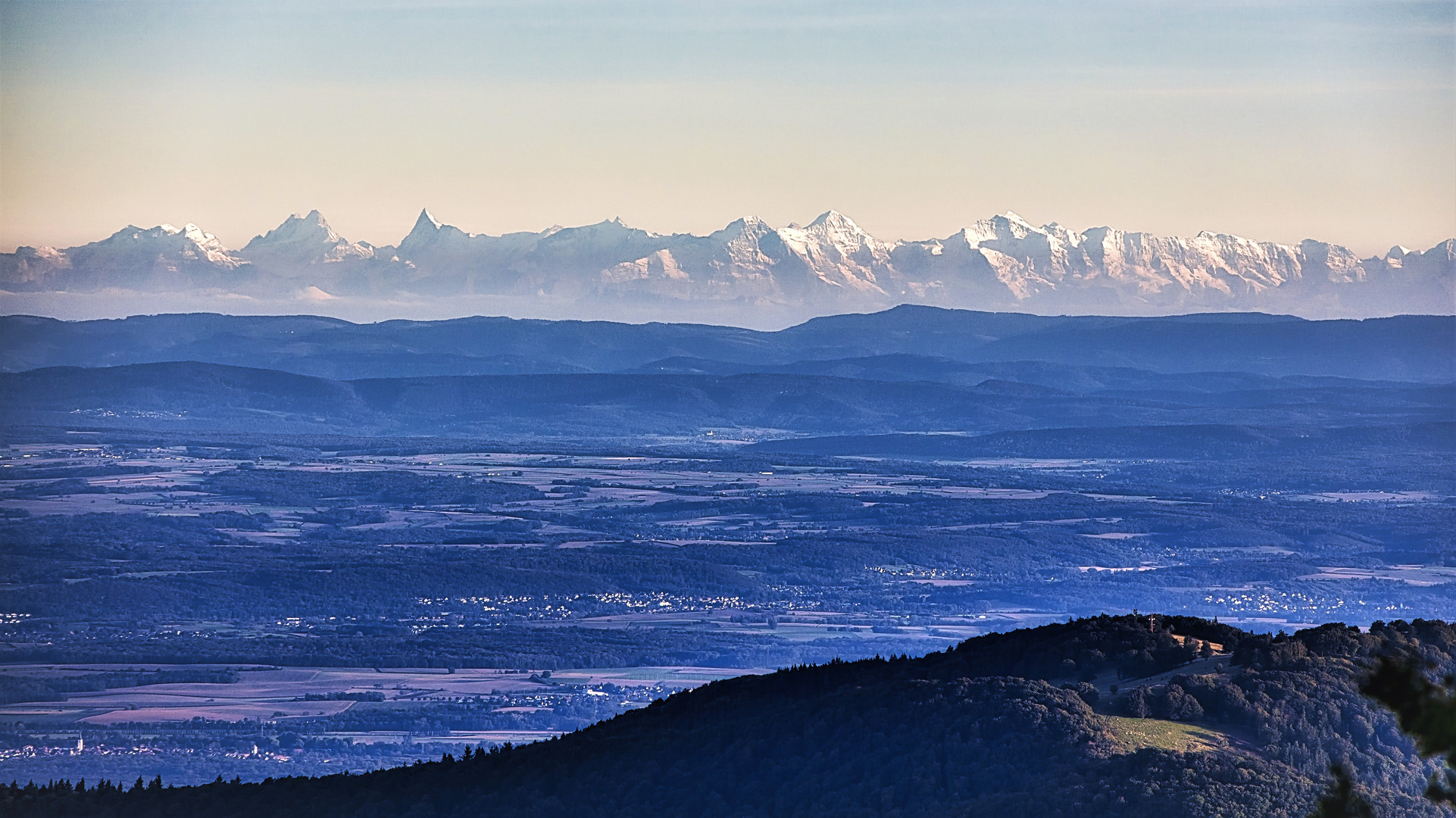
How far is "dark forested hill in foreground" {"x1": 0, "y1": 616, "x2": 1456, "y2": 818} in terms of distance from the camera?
61053mm

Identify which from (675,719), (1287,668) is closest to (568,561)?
(675,719)

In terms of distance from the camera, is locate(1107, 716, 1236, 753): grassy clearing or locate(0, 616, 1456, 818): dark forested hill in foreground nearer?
locate(0, 616, 1456, 818): dark forested hill in foreground

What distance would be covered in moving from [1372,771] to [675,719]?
26.1m

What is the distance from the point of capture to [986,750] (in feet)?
219

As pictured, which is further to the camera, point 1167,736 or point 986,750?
point 986,750

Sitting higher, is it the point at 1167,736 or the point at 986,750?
the point at 1167,736

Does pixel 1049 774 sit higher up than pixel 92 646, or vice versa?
pixel 1049 774

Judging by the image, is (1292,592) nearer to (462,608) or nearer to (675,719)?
(462,608)

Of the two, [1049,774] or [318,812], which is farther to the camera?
[318,812]

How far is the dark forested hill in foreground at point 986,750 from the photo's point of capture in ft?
200

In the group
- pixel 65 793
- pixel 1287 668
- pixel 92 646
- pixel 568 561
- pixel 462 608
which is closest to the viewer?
pixel 1287 668

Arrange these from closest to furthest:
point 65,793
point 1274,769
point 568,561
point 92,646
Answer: point 1274,769 → point 65,793 → point 92,646 → point 568,561

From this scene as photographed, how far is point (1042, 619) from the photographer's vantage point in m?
150

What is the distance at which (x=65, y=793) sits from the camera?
7656cm
